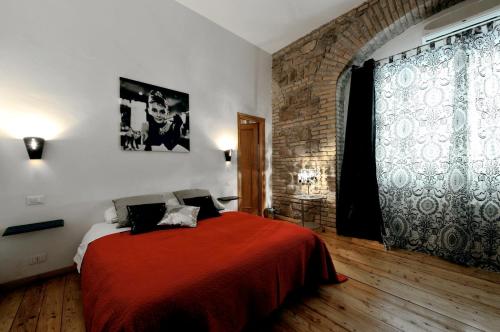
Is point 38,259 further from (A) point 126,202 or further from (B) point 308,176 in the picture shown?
(B) point 308,176

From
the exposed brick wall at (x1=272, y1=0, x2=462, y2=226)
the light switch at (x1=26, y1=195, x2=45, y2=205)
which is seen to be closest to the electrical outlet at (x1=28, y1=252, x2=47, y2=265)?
the light switch at (x1=26, y1=195, x2=45, y2=205)

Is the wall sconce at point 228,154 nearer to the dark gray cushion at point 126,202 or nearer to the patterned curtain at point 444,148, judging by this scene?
the dark gray cushion at point 126,202

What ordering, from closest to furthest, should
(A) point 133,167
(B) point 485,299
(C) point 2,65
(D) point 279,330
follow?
(D) point 279,330
(B) point 485,299
(C) point 2,65
(A) point 133,167

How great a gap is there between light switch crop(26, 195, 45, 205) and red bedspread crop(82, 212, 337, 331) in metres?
0.90

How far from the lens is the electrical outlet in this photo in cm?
214

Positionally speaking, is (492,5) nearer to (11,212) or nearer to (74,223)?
(74,223)

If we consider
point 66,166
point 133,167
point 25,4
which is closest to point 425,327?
point 133,167

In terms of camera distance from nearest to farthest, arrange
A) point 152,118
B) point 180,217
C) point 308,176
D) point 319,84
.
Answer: point 180,217
point 152,118
point 308,176
point 319,84

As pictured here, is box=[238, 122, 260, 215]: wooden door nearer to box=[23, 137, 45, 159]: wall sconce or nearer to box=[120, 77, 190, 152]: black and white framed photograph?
box=[120, 77, 190, 152]: black and white framed photograph

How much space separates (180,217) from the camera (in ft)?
7.50

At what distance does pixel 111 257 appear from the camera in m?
1.53

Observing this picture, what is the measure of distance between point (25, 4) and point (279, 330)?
12.4 feet

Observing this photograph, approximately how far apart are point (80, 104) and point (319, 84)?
351 cm

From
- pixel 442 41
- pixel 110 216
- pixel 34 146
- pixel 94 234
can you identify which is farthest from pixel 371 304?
pixel 34 146
